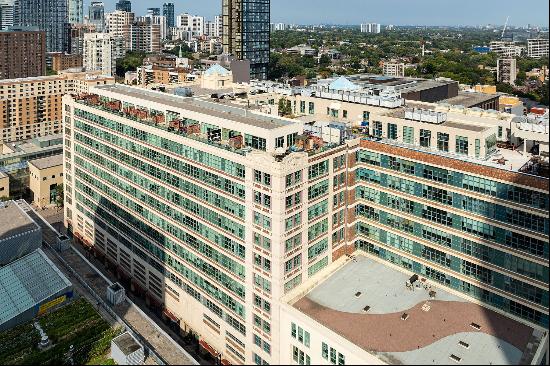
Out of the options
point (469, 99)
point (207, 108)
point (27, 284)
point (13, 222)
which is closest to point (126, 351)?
point (27, 284)

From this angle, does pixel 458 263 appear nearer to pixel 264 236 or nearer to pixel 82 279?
pixel 264 236

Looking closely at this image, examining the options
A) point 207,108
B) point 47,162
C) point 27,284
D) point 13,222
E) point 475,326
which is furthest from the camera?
point 47,162

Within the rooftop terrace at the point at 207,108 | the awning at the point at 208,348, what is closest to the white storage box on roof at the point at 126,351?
the awning at the point at 208,348

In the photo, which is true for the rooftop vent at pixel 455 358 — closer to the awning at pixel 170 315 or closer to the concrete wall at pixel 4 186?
the awning at pixel 170 315

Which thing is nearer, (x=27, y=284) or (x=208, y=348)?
(x=208, y=348)

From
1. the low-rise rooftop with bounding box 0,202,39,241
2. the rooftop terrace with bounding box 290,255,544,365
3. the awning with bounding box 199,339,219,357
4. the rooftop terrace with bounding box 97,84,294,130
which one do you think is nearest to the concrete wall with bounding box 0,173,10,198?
the low-rise rooftop with bounding box 0,202,39,241

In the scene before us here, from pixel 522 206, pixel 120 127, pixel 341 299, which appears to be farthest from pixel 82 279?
pixel 522 206

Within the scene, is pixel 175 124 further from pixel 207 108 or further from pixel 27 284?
pixel 27 284

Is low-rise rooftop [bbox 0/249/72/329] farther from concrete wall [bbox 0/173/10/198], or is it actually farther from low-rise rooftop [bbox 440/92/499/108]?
low-rise rooftop [bbox 440/92/499/108]
